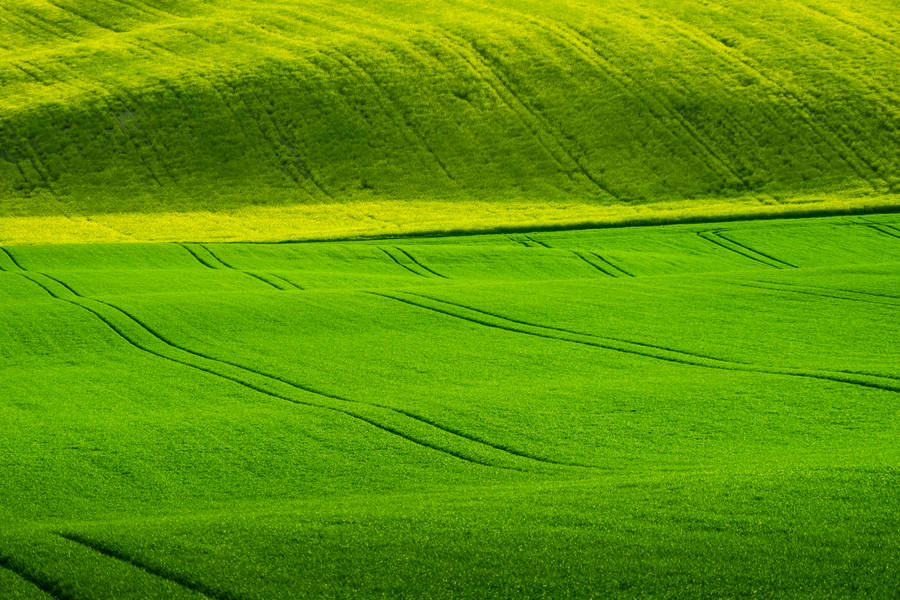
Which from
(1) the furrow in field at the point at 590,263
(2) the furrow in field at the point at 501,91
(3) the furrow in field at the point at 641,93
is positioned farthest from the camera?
(2) the furrow in field at the point at 501,91

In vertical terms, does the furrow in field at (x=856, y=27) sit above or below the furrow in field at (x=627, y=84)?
above

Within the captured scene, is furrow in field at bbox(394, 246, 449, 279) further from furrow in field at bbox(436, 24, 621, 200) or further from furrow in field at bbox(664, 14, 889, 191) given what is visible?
furrow in field at bbox(664, 14, 889, 191)

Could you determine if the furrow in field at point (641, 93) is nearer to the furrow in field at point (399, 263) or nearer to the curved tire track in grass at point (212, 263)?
the furrow in field at point (399, 263)

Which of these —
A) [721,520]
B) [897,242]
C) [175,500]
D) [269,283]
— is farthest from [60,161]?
[721,520]

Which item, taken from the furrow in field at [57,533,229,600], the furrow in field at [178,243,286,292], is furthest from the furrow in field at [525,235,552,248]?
the furrow in field at [57,533,229,600]

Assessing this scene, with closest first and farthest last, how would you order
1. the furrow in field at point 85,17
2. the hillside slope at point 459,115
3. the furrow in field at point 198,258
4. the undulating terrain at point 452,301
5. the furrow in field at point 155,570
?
1. the furrow in field at point 155,570
2. the undulating terrain at point 452,301
3. the furrow in field at point 198,258
4. the hillside slope at point 459,115
5. the furrow in field at point 85,17

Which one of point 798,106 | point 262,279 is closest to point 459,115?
point 798,106

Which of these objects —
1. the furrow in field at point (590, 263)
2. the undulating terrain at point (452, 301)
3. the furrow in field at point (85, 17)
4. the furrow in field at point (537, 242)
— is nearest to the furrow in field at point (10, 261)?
the undulating terrain at point (452, 301)

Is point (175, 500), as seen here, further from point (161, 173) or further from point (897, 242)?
point (161, 173)
